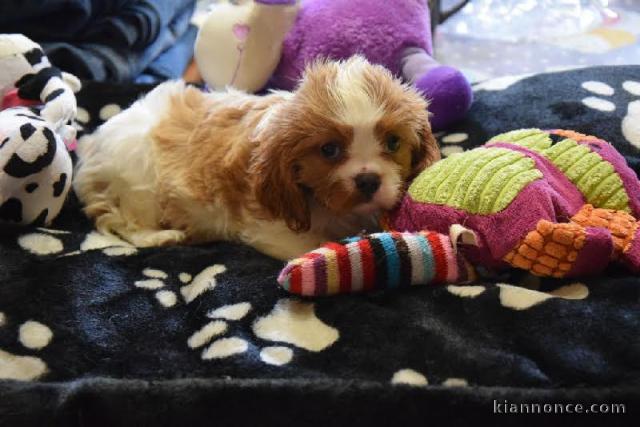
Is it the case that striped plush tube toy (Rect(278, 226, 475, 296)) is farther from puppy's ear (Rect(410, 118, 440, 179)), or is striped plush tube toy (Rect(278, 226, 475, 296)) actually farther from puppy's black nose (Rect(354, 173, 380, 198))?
puppy's ear (Rect(410, 118, 440, 179))

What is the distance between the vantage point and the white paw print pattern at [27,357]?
117cm

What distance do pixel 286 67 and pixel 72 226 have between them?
0.93m

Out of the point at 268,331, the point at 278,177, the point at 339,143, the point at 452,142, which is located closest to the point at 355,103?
the point at 339,143

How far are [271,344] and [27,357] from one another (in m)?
0.47

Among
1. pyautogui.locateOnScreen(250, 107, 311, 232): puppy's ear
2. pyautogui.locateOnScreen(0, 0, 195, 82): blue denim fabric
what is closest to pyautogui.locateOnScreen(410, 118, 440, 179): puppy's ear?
pyautogui.locateOnScreen(250, 107, 311, 232): puppy's ear

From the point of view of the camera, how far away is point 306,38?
7.10 feet

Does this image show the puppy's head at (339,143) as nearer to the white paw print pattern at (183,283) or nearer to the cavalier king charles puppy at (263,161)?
→ the cavalier king charles puppy at (263,161)

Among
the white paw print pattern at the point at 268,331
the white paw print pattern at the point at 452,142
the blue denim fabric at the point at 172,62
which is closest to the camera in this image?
the white paw print pattern at the point at 268,331

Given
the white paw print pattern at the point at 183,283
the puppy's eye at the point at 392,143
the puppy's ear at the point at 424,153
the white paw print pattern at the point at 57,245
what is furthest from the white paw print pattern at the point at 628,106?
the white paw print pattern at the point at 57,245

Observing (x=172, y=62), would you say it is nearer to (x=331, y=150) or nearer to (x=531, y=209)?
(x=331, y=150)

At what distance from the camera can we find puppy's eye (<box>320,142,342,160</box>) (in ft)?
4.67

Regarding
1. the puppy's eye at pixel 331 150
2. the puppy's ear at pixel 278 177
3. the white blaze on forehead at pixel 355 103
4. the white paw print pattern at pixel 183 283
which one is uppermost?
the white blaze on forehead at pixel 355 103

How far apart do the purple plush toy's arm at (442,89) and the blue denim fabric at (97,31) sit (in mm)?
1209

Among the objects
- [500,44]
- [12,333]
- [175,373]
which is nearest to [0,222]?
[12,333]
